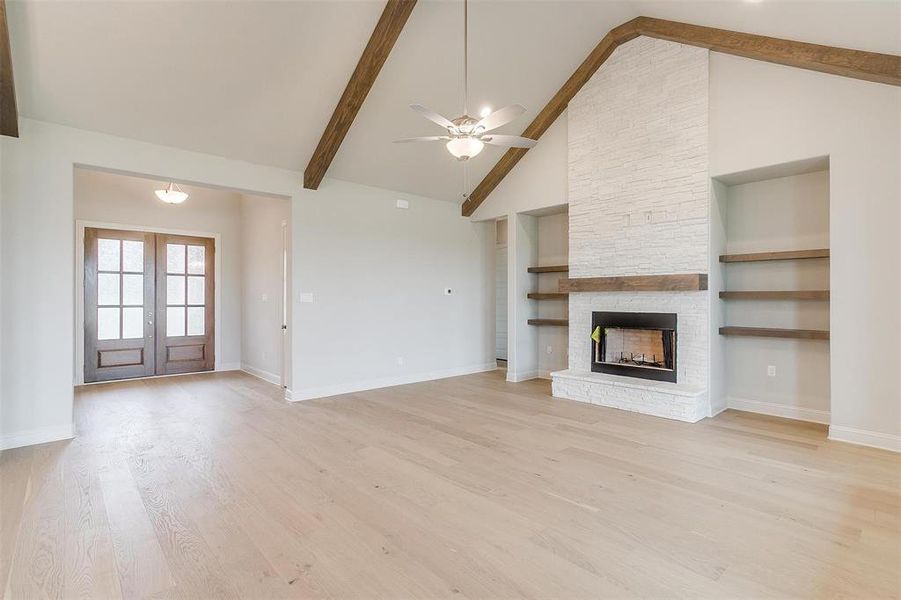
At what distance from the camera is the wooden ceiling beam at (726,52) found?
11.4 ft

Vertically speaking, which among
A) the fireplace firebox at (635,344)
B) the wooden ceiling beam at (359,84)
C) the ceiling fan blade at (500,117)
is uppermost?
the wooden ceiling beam at (359,84)

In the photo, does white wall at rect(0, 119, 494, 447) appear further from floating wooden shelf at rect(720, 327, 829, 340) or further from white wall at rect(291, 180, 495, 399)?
floating wooden shelf at rect(720, 327, 829, 340)

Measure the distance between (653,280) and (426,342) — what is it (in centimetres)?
337

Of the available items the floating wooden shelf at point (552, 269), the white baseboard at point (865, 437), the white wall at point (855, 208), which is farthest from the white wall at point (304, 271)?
the white baseboard at point (865, 437)

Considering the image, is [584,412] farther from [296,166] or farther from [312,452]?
[296,166]

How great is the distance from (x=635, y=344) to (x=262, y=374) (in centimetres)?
557

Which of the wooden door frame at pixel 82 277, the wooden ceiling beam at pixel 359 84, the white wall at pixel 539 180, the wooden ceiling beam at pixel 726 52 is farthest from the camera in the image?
the wooden door frame at pixel 82 277

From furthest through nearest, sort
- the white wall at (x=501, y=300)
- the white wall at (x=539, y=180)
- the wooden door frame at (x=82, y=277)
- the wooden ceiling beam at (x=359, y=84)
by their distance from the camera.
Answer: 1. the white wall at (x=501, y=300)
2. the wooden door frame at (x=82, y=277)
3. the white wall at (x=539, y=180)
4. the wooden ceiling beam at (x=359, y=84)

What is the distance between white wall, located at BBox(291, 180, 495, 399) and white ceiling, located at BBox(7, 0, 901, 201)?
0.74 metres

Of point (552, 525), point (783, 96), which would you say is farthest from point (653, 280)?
point (552, 525)

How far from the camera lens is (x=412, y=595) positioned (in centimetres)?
184

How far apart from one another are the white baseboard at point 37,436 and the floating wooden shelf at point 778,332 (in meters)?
6.61

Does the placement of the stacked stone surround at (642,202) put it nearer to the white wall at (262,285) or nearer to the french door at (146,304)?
the white wall at (262,285)

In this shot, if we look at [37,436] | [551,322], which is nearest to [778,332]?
[551,322]
